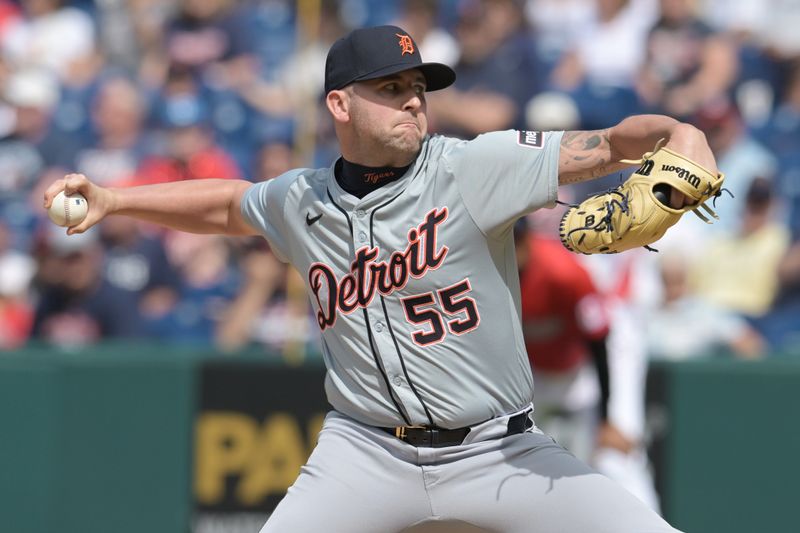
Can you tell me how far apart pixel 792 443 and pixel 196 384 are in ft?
11.2

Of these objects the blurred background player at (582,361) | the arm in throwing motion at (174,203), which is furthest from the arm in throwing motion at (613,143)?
the blurred background player at (582,361)

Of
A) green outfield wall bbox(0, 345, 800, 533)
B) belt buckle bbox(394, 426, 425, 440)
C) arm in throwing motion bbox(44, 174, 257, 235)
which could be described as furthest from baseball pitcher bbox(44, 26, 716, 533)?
green outfield wall bbox(0, 345, 800, 533)

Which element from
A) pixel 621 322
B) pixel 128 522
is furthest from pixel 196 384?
pixel 621 322

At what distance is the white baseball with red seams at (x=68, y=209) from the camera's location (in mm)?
3902

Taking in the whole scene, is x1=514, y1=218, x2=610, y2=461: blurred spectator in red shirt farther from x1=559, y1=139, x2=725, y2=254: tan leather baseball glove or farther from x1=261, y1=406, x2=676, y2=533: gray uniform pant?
x1=559, y1=139, x2=725, y2=254: tan leather baseball glove

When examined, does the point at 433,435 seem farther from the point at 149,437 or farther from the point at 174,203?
the point at 149,437

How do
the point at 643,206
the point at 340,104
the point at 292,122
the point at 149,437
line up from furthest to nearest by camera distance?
the point at 292,122, the point at 149,437, the point at 340,104, the point at 643,206

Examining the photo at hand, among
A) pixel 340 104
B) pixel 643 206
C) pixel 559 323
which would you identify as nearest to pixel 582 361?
pixel 559 323

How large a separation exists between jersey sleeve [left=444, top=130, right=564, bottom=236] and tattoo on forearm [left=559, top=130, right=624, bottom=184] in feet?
0.09

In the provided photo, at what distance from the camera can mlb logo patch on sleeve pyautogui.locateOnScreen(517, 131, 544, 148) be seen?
3.61 metres

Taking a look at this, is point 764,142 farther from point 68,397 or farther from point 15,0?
point 15,0

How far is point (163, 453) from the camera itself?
7121 millimetres

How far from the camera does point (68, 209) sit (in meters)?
3.92

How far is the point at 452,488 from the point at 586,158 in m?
1.08
